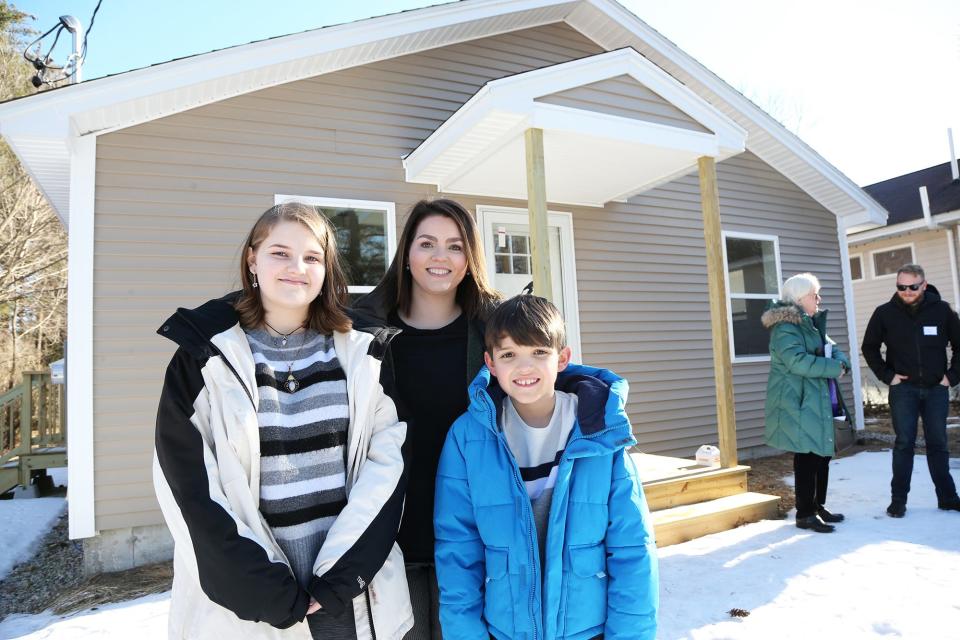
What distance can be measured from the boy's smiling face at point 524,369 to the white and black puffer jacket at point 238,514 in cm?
40

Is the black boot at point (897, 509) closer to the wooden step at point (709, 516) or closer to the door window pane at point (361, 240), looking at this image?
the wooden step at point (709, 516)

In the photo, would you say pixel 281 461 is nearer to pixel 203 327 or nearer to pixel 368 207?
pixel 203 327

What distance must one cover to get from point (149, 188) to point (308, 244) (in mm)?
3964

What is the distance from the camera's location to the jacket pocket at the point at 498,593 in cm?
156

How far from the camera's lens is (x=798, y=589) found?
3.38m

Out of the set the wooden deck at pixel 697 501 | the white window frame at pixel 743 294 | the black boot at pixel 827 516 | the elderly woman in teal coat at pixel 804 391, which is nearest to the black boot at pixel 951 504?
the black boot at pixel 827 516

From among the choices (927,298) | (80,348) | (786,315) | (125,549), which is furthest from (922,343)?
(80,348)

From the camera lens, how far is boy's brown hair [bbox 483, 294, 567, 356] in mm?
1680

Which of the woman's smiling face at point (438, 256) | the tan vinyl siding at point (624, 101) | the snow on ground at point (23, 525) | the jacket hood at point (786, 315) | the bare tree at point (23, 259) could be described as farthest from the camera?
the bare tree at point (23, 259)

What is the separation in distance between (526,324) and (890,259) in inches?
659

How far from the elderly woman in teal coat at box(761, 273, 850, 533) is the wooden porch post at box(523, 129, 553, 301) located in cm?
174

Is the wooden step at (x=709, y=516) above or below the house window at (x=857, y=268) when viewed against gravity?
below

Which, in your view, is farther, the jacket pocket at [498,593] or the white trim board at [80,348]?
the white trim board at [80,348]

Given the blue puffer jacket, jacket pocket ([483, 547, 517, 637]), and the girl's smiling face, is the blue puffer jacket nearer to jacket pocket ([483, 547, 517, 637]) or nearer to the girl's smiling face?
jacket pocket ([483, 547, 517, 637])
